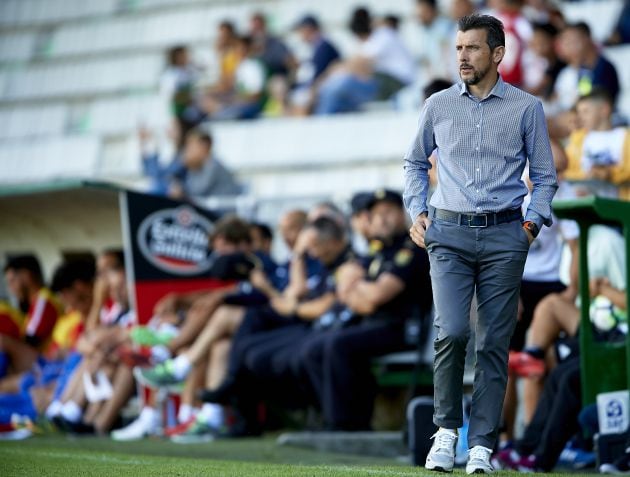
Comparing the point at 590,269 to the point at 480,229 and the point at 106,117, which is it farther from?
the point at 106,117

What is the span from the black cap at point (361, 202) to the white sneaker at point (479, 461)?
409 centimetres

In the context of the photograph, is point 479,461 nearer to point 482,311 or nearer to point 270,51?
point 482,311

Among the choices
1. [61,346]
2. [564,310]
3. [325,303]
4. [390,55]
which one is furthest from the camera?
[390,55]

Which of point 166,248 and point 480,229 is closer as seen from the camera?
point 480,229

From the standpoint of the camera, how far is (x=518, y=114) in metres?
6.86

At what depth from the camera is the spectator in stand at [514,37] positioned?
44.2 ft

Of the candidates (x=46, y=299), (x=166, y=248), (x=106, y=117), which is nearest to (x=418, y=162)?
(x=166, y=248)

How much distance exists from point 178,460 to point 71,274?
19.3ft

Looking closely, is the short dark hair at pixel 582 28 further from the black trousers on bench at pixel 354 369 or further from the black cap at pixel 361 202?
the black trousers on bench at pixel 354 369

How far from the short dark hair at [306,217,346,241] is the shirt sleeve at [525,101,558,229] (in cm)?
454

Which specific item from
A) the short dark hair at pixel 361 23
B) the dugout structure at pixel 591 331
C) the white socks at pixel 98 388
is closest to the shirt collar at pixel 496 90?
the dugout structure at pixel 591 331

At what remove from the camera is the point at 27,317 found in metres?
14.3

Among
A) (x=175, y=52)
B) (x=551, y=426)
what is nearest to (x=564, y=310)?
(x=551, y=426)

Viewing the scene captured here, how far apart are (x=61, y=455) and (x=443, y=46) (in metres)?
8.19
